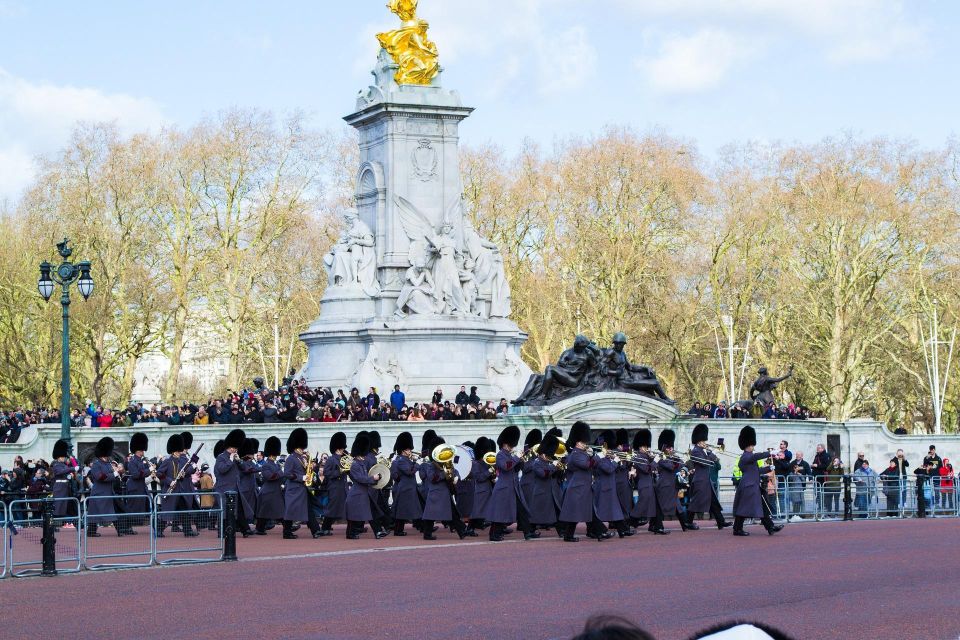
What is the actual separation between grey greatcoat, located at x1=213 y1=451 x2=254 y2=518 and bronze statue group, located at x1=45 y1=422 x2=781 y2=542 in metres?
0.02

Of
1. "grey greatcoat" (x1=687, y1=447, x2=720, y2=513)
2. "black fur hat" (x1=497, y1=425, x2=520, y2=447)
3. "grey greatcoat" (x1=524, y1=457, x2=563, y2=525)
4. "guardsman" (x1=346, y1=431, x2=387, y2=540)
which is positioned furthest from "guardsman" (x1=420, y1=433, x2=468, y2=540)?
"grey greatcoat" (x1=687, y1=447, x2=720, y2=513)

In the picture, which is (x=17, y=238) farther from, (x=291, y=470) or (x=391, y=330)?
(x=291, y=470)

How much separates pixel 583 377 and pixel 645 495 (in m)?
11.5

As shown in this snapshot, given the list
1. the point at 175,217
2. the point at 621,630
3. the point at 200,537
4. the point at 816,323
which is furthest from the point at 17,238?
the point at 621,630

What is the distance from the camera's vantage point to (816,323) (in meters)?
61.6

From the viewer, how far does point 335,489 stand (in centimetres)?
2569

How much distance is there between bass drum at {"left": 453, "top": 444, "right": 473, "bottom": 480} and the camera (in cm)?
2553

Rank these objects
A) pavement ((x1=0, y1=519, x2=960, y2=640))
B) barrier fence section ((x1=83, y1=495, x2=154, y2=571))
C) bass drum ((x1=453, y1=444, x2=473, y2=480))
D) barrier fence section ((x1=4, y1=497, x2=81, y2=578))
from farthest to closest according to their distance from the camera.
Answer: bass drum ((x1=453, y1=444, x2=473, y2=480)) → barrier fence section ((x1=83, y1=495, x2=154, y2=571)) → barrier fence section ((x1=4, y1=497, x2=81, y2=578)) → pavement ((x1=0, y1=519, x2=960, y2=640))

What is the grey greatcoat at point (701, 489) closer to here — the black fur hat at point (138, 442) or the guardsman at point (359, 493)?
the guardsman at point (359, 493)

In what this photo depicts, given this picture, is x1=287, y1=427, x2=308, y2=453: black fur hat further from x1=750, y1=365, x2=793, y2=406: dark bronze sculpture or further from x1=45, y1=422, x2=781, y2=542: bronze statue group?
x1=750, y1=365, x2=793, y2=406: dark bronze sculpture

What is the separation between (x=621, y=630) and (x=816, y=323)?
58.3 metres

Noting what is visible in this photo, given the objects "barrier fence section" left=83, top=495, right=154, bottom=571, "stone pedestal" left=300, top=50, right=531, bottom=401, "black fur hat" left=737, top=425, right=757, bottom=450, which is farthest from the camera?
"stone pedestal" left=300, top=50, right=531, bottom=401

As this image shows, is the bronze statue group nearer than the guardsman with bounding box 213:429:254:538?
Yes

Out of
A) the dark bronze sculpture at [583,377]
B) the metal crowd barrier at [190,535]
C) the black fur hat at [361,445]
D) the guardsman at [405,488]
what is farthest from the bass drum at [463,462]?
the dark bronze sculpture at [583,377]
